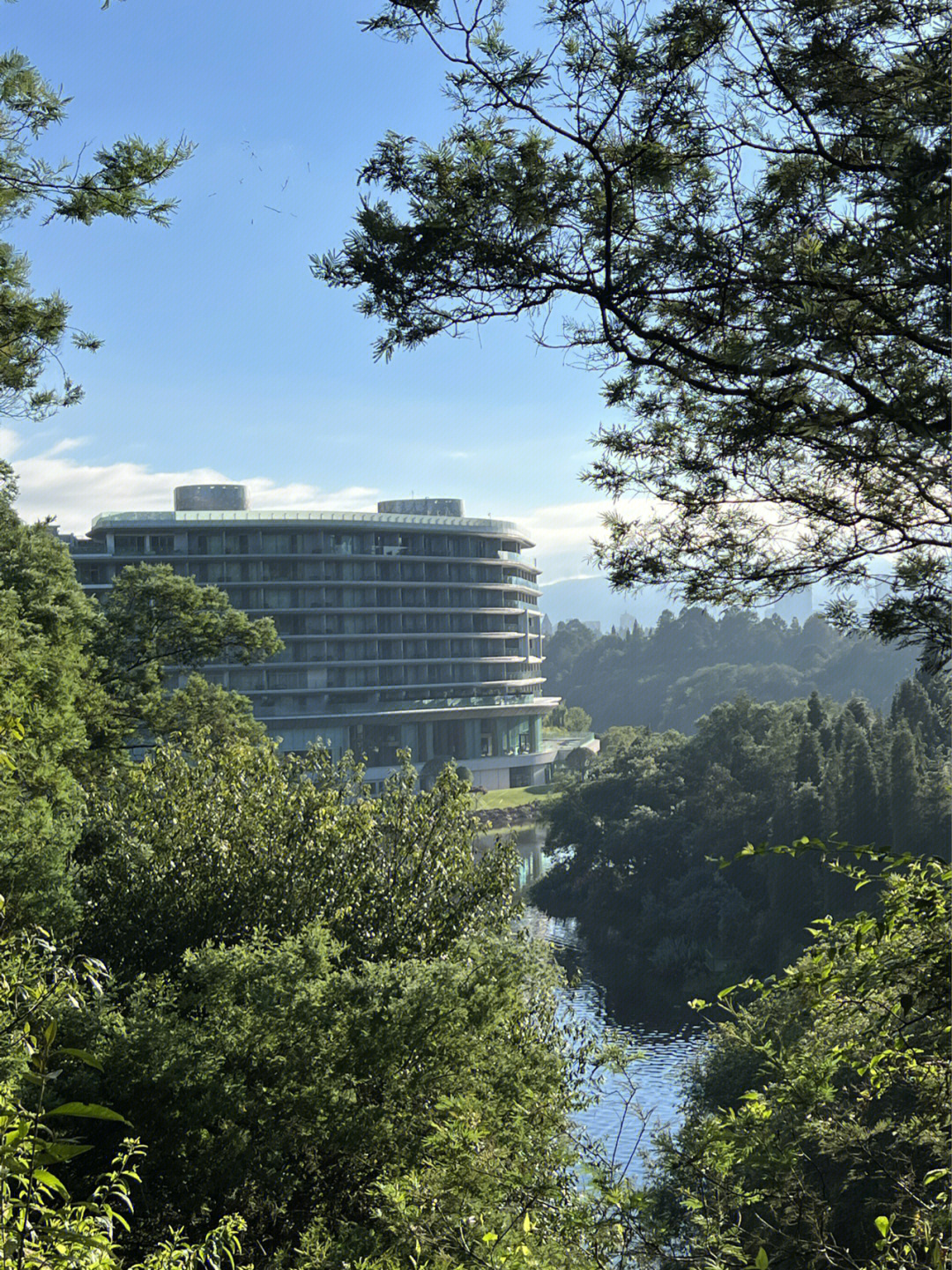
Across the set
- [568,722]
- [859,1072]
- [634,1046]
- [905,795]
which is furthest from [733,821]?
[568,722]

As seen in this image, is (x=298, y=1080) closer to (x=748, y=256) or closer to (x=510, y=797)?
(x=748, y=256)

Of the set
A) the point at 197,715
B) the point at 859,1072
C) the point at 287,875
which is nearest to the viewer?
the point at 859,1072

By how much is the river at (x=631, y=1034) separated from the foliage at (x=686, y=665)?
3326 inches

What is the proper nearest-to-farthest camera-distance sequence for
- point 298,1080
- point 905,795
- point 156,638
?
point 298,1080 → point 156,638 → point 905,795

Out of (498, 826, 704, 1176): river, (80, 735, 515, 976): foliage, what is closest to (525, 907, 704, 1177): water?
(498, 826, 704, 1176): river

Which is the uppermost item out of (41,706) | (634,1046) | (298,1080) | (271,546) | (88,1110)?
(271,546)

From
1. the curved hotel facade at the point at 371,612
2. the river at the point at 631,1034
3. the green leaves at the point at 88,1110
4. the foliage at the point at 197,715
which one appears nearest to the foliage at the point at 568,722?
the curved hotel facade at the point at 371,612

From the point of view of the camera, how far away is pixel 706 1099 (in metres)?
21.5

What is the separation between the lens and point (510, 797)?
8244 cm

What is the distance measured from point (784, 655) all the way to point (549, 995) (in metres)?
138

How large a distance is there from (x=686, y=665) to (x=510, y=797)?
68.3 meters

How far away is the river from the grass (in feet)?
85.4

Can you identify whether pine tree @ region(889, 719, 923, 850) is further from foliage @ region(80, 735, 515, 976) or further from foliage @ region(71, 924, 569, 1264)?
foliage @ region(71, 924, 569, 1264)

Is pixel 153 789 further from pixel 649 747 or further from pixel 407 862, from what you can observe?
pixel 649 747
